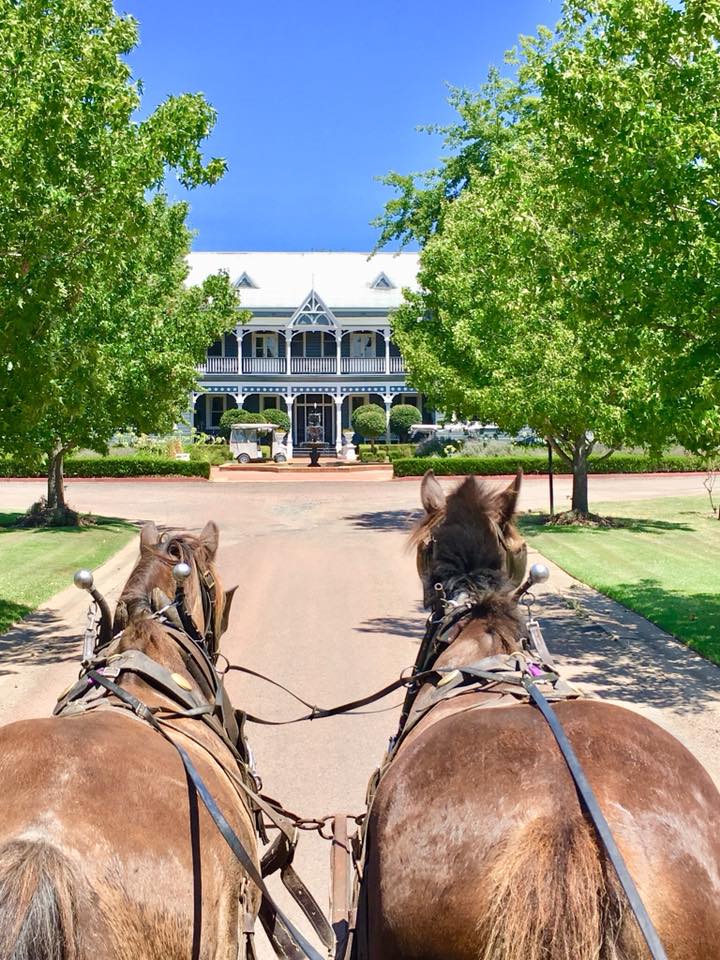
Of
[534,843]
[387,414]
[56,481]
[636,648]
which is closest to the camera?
[534,843]

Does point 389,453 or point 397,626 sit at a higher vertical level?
point 389,453

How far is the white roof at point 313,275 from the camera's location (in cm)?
5994

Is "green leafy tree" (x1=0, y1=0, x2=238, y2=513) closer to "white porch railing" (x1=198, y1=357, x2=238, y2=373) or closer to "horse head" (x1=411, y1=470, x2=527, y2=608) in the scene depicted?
"horse head" (x1=411, y1=470, x2=527, y2=608)

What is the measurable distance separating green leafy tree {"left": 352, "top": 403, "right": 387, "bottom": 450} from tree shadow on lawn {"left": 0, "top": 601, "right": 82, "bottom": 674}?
129 ft

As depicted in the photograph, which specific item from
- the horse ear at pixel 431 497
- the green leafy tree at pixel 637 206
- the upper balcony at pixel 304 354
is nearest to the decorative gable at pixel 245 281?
the upper balcony at pixel 304 354

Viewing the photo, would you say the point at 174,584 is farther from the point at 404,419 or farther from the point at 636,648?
the point at 404,419

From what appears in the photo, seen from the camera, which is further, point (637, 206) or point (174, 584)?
point (637, 206)

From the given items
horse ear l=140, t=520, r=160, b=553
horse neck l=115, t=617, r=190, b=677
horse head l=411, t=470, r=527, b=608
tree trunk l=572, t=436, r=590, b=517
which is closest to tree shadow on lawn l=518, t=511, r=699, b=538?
tree trunk l=572, t=436, r=590, b=517

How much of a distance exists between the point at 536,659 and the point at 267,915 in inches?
64.7

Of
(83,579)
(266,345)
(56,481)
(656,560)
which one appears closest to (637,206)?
(83,579)

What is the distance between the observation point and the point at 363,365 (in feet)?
191

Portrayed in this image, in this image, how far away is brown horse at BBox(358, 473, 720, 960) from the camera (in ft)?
7.99

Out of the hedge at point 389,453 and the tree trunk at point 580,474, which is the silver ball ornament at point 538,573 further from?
the hedge at point 389,453

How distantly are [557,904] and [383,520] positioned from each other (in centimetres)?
2448
